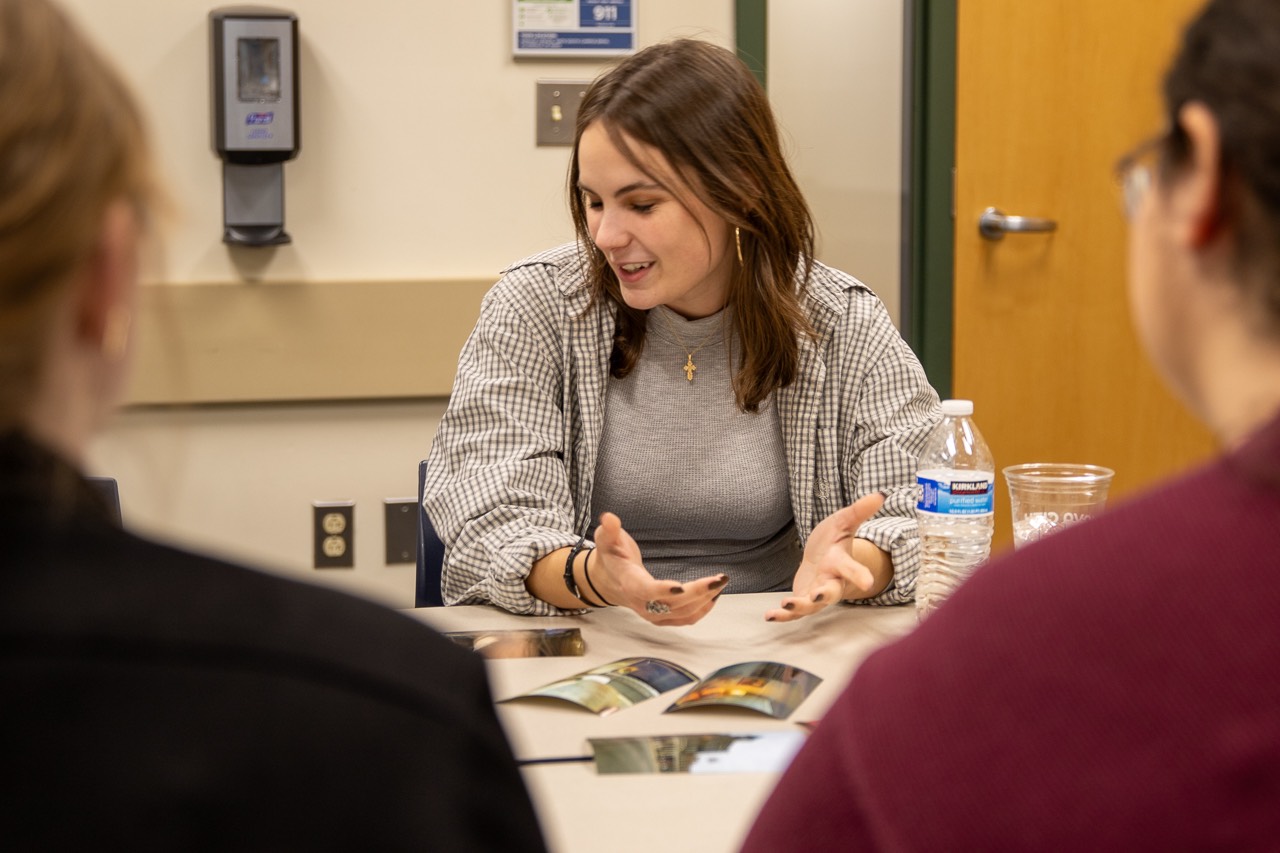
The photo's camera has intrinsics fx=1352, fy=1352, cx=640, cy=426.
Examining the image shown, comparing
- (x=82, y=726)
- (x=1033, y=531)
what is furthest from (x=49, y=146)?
(x=1033, y=531)

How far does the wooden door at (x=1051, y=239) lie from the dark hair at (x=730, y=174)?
4.28 feet

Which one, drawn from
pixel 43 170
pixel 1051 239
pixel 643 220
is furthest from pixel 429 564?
pixel 1051 239

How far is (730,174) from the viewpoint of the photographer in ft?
6.65

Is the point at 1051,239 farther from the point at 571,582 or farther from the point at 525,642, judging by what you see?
the point at 525,642

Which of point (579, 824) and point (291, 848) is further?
point (579, 824)

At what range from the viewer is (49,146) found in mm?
556

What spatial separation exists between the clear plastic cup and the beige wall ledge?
161cm

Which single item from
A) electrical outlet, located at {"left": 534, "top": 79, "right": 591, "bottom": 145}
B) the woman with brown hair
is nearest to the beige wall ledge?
electrical outlet, located at {"left": 534, "top": 79, "right": 591, "bottom": 145}

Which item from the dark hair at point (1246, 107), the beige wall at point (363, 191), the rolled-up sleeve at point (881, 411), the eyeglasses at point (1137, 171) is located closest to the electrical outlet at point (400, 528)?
the beige wall at point (363, 191)

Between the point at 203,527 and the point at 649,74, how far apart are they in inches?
69.1

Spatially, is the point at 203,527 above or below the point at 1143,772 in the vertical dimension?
below

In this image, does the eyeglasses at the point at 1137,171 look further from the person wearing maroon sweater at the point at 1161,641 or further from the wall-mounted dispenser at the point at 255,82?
the wall-mounted dispenser at the point at 255,82

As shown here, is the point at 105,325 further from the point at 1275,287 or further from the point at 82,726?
the point at 1275,287

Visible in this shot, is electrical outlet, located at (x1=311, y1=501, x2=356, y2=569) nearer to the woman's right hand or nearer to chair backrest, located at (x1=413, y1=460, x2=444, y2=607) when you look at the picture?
chair backrest, located at (x1=413, y1=460, x2=444, y2=607)
